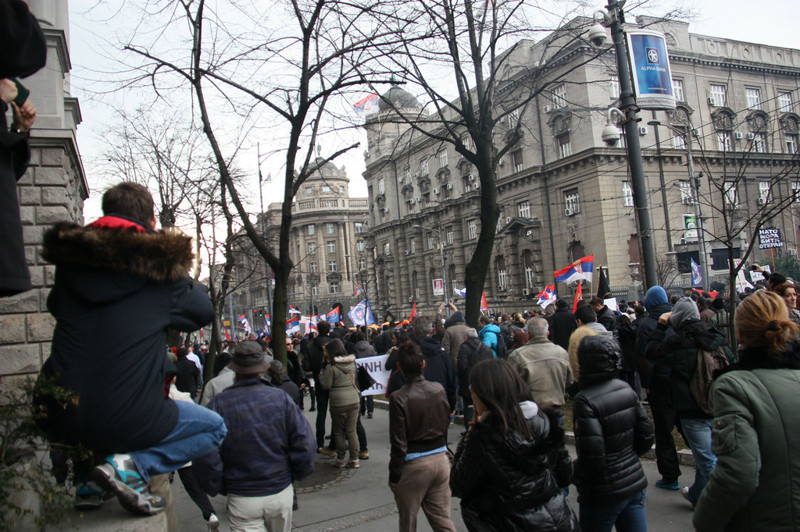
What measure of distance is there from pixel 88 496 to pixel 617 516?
349 cm

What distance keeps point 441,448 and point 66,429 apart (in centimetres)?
343

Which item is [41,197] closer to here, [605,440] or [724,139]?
[605,440]

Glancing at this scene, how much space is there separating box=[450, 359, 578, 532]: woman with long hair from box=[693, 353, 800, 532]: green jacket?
0.94 meters

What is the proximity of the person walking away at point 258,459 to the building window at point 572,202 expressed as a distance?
122 feet

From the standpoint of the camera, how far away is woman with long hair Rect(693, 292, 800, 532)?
2.88m

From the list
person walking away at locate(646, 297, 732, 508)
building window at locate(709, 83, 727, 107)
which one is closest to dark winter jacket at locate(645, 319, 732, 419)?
person walking away at locate(646, 297, 732, 508)

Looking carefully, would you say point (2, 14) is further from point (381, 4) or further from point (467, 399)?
point (467, 399)

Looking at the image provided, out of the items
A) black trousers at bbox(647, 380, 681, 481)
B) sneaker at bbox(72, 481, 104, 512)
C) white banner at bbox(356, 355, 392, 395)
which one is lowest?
black trousers at bbox(647, 380, 681, 481)

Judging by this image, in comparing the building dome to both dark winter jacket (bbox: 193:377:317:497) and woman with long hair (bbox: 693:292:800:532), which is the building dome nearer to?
dark winter jacket (bbox: 193:377:317:497)

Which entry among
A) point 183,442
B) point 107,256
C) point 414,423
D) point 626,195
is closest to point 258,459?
point 414,423

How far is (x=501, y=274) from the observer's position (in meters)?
47.8

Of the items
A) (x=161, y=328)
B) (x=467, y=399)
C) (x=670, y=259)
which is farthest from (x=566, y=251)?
(x=161, y=328)

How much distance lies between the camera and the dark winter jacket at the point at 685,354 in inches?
243

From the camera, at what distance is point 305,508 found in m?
7.62
